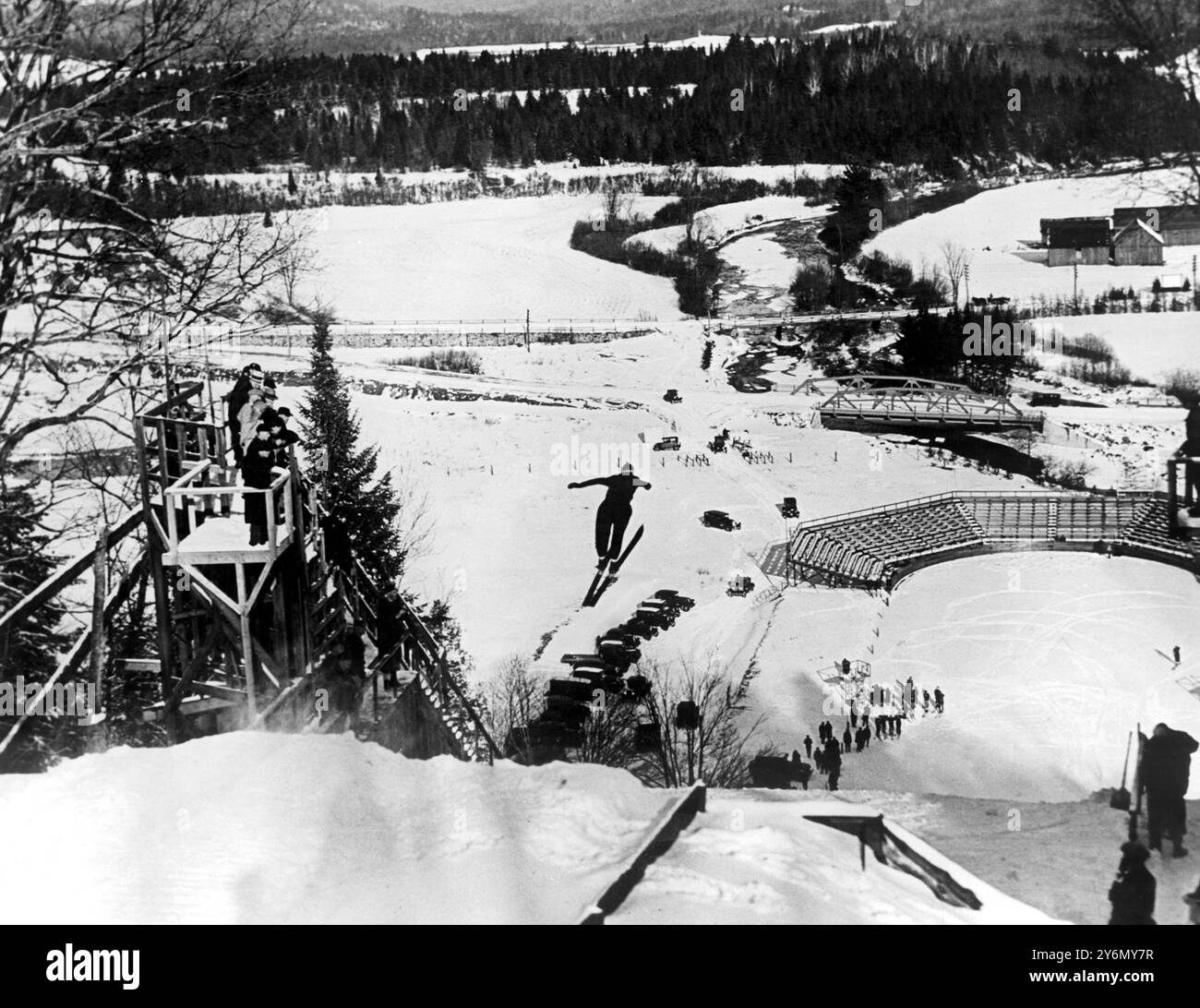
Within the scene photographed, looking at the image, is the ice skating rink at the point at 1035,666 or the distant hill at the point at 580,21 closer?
the ice skating rink at the point at 1035,666

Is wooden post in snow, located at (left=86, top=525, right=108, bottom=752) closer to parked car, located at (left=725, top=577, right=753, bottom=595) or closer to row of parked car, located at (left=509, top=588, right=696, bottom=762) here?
row of parked car, located at (left=509, top=588, right=696, bottom=762)

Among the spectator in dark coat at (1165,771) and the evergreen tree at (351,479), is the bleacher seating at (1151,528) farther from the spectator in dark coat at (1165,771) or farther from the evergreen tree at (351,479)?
the evergreen tree at (351,479)

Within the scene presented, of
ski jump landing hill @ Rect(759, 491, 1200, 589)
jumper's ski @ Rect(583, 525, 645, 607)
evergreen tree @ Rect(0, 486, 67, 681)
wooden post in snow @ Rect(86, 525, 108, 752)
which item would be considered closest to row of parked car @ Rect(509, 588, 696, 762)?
jumper's ski @ Rect(583, 525, 645, 607)

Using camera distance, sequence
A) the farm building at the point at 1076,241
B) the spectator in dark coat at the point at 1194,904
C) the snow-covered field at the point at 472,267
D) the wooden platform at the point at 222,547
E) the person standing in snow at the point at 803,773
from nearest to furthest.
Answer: the spectator in dark coat at the point at 1194,904 → the wooden platform at the point at 222,547 → the person standing in snow at the point at 803,773 → the farm building at the point at 1076,241 → the snow-covered field at the point at 472,267

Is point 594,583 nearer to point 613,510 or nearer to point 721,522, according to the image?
Answer: point 613,510

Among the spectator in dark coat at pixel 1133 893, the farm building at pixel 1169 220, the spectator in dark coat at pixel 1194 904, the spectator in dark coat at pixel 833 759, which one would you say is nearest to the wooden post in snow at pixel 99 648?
the spectator in dark coat at pixel 833 759

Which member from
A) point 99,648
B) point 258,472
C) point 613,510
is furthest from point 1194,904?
point 99,648
